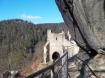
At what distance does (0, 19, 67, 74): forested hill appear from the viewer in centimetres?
6956

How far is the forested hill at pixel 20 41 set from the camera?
6956 cm

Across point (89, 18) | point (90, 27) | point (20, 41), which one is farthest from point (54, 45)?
point (20, 41)

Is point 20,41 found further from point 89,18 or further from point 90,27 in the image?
point 89,18

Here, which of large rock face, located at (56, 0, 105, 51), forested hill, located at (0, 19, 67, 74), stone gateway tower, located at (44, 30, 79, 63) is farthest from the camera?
forested hill, located at (0, 19, 67, 74)

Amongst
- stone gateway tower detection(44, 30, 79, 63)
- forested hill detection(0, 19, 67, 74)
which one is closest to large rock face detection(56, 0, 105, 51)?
stone gateway tower detection(44, 30, 79, 63)

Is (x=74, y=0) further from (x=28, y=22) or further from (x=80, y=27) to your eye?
(x=28, y=22)

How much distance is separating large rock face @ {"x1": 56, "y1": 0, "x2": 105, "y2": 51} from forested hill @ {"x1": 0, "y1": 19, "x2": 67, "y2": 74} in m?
53.4

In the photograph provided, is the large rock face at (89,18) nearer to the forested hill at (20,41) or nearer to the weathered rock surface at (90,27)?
the weathered rock surface at (90,27)

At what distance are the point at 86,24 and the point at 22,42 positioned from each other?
72.2 meters

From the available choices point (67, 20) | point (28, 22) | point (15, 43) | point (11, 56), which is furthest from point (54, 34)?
point (28, 22)

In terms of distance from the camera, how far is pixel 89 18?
8.50 m

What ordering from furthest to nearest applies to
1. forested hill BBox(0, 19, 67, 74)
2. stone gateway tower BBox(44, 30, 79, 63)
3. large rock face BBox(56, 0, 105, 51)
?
1. forested hill BBox(0, 19, 67, 74)
2. stone gateway tower BBox(44, 30, 79, 63)
3. large rock face BBox(56, 0, 105, 51)

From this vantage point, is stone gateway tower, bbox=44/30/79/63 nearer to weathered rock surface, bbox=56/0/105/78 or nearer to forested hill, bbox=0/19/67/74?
weathered rock surface, bbox=56/0/105/78

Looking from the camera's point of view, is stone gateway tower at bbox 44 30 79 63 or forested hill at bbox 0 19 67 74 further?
forested hill at bbox 0 19 67 74
